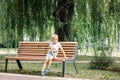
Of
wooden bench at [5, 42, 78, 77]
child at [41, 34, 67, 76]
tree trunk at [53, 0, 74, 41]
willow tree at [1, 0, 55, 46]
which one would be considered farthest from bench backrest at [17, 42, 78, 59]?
willow tree at [1, 0, 55, 46]

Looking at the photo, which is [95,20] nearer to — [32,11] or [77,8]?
[77,8]

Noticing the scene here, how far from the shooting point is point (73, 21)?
717 inches

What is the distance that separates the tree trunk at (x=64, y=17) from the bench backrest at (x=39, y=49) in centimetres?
376

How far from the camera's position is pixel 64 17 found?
1689 centimetres

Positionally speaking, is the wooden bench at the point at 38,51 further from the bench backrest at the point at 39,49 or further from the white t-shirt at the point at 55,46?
the white t-shirt at the point at 55,46

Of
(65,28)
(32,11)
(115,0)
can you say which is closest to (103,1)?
(115,0)

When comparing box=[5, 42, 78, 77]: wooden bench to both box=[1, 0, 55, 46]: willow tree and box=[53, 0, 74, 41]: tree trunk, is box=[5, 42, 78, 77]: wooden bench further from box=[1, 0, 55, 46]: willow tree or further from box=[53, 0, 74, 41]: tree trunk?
box=[1, 0, 55, 46]: willow tree

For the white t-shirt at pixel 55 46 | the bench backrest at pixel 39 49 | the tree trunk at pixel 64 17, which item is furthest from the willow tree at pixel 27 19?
the white t-shirt at pixel 55 46

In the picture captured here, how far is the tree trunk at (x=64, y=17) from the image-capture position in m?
16.8

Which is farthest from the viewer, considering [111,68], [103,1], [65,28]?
[65,28]

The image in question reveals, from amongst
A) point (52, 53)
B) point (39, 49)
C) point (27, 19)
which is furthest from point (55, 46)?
point (27, 19)

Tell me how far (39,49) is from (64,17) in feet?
14.4

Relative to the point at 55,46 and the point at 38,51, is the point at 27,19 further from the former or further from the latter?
the point at 55,46

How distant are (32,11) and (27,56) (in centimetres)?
494
